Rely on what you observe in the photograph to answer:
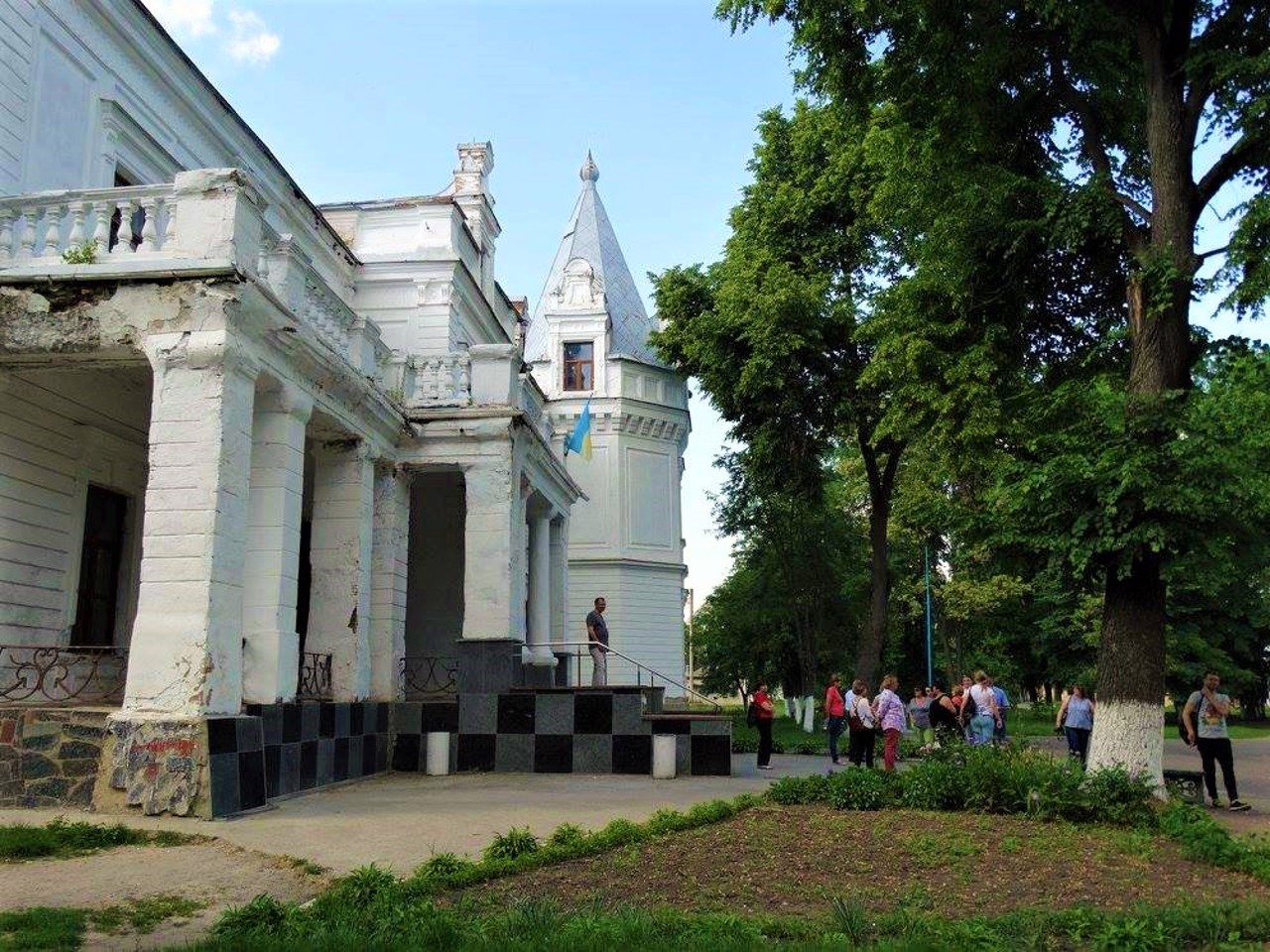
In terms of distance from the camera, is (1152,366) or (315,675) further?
(315,675)

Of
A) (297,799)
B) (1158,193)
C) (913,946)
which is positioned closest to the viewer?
(913,946)

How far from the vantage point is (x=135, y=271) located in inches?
405

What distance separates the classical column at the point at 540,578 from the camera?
20969mm

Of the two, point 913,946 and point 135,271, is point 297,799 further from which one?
point 913,946

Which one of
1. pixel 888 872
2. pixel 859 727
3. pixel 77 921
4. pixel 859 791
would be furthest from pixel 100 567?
pixel 859 727

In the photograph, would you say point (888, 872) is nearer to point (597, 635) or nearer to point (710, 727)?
point (710, 727)

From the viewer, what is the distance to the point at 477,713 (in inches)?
611

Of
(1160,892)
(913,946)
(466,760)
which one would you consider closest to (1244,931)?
(1160,892)

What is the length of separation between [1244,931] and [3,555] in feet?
39.7

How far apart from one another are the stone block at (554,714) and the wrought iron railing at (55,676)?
18.3 ft

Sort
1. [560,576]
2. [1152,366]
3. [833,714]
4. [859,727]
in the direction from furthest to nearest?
[560,576], [833,714], [859,727], [1152,366]

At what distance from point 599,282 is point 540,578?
64.0 ft

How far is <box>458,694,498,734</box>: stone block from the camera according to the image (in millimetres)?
15438

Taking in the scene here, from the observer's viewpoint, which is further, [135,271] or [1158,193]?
[1158,193]
